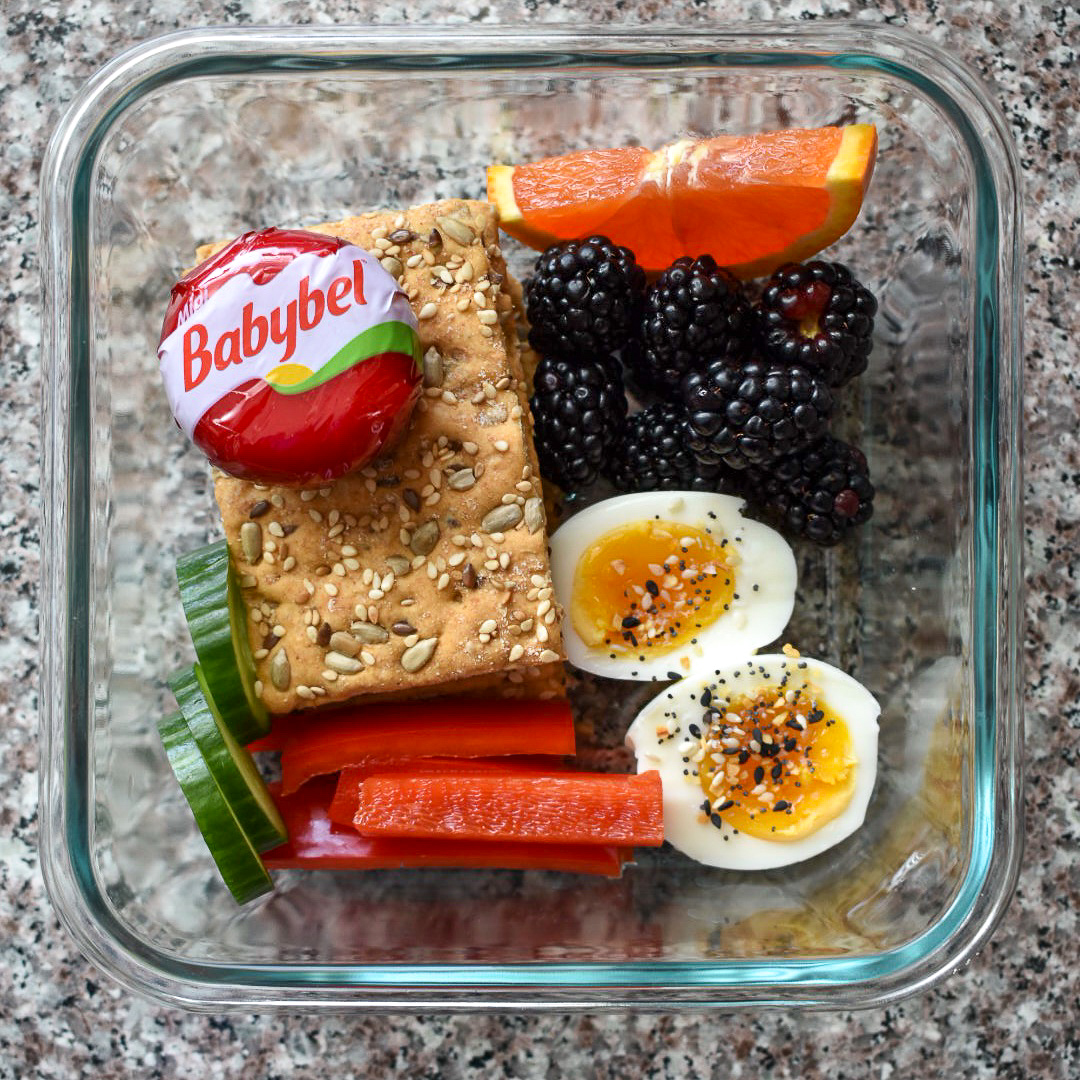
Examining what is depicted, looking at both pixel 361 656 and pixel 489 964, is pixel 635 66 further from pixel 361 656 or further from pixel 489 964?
pixel 489 964

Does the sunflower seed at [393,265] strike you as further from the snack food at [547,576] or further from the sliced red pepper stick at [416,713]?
the sliced red pepper stick at [416,713]

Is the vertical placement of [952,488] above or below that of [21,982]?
above

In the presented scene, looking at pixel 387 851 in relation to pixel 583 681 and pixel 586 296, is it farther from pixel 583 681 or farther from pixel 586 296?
pixel 586 296

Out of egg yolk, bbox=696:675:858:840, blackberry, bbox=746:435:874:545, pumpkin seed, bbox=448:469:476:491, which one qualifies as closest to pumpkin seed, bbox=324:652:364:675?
pumpkin seed, bbox=448:469:476:491

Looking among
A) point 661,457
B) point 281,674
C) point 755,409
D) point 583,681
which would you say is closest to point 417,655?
point 281,674

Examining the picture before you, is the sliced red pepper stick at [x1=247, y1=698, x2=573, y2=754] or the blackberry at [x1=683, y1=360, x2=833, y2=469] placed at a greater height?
the blackberry at [x1=683, y1=360, x2=833, y2=469]

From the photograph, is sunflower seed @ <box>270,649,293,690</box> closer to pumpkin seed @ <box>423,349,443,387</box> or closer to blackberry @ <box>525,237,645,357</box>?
pumpkin seed @ <box>423,349,443,387</box>

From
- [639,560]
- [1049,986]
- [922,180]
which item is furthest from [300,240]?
[1049,986]
